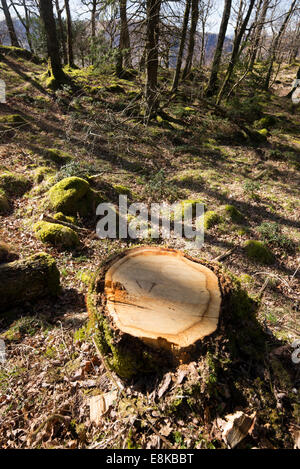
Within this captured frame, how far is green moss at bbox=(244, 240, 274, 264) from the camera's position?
5516mm

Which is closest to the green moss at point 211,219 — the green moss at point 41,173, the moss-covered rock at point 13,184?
the green moss at point 41,173

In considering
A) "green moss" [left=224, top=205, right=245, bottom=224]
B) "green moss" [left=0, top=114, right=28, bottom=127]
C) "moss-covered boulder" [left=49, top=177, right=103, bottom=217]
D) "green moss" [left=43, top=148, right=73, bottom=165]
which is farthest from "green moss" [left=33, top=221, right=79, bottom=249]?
"green moss" [left=0, top=114, right=28, bottom=127]

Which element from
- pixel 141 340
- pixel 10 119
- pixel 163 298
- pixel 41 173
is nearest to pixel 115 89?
pixel 10 119

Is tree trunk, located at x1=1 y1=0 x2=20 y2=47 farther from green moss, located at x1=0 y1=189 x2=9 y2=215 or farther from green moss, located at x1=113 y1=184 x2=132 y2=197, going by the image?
green moss, located at x1=113 y1=184 x2=132 y2=197

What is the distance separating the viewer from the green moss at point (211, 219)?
6.40 m

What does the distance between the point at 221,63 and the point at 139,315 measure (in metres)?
16.8

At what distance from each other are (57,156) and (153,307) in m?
7.84

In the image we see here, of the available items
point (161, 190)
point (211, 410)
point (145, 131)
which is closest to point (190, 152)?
point (145, 131)

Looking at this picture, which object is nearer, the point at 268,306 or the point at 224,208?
the point at 268,306

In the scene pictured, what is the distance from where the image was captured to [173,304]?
243 cm

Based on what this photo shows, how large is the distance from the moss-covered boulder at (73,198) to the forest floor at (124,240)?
36cm

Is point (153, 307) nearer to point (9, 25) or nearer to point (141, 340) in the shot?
point (141, 340)
